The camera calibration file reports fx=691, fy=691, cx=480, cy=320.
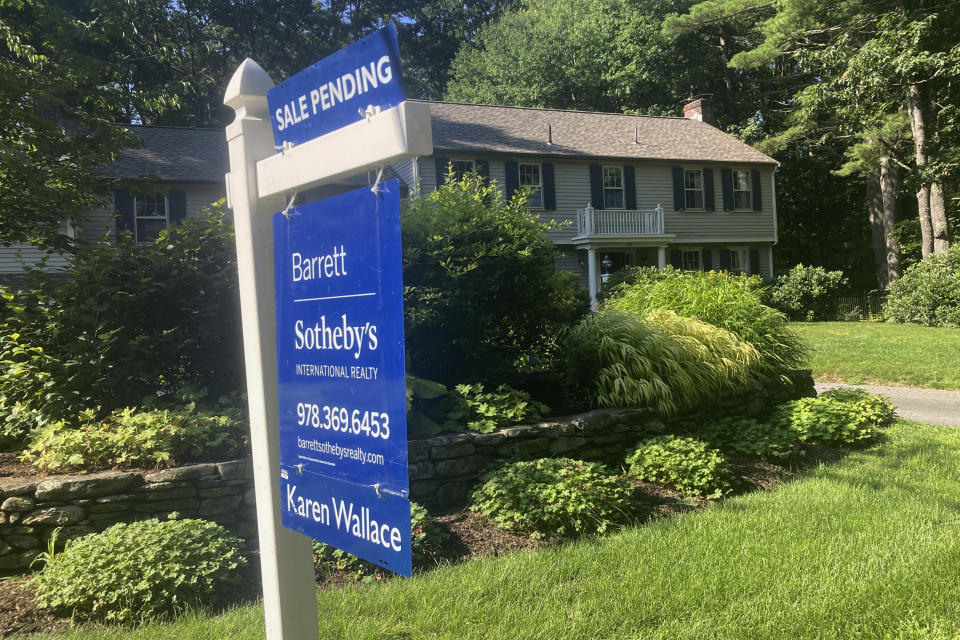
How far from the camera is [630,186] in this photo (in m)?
22.6

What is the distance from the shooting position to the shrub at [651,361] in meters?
6.24

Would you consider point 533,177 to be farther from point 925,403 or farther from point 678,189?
point 925,403

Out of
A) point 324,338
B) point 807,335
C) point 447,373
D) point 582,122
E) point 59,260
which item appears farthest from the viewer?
point 582,122

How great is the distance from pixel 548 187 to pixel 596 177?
5.80 feet

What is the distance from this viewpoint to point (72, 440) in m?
4.49

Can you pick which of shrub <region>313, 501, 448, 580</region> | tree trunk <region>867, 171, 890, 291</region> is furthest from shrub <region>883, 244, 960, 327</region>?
shrub <region>313, 501, 448, 580</region>

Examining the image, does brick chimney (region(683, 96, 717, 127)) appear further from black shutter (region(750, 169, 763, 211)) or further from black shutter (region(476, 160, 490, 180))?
black shutter (region(476, 160, 490, 180))

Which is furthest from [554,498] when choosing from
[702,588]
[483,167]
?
[483,167]

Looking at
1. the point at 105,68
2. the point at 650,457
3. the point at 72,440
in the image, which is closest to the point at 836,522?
the point at 650,457

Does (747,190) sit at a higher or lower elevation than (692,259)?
higher

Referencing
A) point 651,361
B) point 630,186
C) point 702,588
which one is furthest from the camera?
point 630,186

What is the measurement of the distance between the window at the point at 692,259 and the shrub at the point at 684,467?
19356mm

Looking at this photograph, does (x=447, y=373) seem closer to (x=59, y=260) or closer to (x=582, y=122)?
(x=59, y=260)

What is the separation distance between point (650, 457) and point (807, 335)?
12178mm
